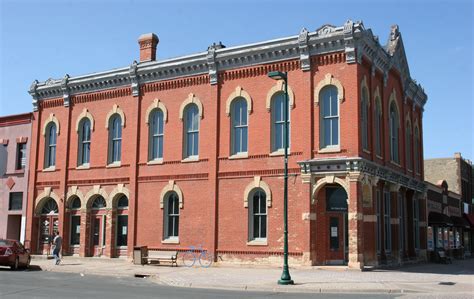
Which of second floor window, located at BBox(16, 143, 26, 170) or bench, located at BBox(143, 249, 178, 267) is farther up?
second floor window, located at BBox(16, 143, 26, 170)

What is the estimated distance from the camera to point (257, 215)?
27.2 meters

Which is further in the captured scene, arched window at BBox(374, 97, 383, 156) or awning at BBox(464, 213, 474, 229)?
awning at BBox(464, 213, 474, 229)

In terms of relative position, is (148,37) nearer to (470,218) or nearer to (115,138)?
(115,138)

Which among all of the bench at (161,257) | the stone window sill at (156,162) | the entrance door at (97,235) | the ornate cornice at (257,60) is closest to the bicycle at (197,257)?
the bench at (161,257)

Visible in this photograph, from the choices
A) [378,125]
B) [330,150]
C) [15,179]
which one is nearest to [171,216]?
[330,150]

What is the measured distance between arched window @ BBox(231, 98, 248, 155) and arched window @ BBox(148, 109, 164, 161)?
468 centimetres

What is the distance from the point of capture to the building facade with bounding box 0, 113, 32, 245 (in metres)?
35.5

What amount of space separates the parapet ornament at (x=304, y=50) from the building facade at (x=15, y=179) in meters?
19.2

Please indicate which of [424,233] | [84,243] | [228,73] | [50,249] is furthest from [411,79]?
[50,249]

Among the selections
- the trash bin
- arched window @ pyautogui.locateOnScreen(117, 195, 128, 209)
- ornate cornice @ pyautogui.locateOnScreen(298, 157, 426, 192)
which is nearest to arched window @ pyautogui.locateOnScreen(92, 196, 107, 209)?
arched window @ pyautogui.locateOnScreen(117, 195, 128, 209)

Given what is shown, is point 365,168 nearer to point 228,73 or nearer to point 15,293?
point 228,73

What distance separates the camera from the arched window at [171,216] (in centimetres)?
2977

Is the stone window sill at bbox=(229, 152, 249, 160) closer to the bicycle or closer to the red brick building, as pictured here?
the red brick building

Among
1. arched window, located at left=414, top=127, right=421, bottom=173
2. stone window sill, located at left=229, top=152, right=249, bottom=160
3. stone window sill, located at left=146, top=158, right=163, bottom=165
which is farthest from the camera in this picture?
arched window, located at left=414, top=127, right=421, bottom=173
